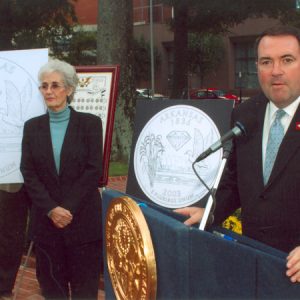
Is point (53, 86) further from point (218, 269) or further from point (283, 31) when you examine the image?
point (218, 269)

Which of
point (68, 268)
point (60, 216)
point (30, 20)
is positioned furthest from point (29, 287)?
point (30, 20)

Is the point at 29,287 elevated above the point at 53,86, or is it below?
below

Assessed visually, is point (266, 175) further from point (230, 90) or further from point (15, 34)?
point (230, 90)

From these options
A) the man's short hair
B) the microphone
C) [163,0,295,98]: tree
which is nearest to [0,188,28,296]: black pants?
the microphone

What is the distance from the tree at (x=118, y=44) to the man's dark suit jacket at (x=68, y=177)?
21.3ft

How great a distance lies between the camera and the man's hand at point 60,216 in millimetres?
3646

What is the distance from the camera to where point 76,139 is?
3775 millimetres

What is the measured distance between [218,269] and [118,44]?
876 cm

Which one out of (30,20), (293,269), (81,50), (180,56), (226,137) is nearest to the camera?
(293,269)

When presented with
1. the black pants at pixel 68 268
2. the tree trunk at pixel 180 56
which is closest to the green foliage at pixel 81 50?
the tree trunk at pixel 180 56

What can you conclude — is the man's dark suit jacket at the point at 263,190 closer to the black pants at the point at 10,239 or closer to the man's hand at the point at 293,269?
the man's hand at the point at 293,269

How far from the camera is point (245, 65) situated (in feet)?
153

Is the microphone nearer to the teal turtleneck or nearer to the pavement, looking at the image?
the teal turtleneck

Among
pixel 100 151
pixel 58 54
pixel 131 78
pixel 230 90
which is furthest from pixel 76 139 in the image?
pixel 230 90
